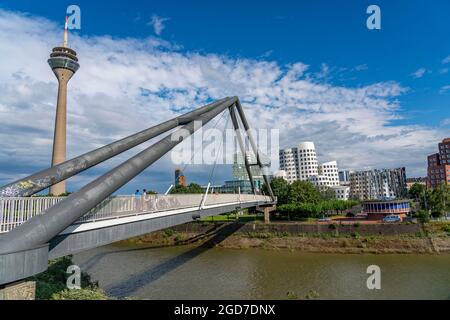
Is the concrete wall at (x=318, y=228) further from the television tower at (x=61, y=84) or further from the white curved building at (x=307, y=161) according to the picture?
the white curved building at (x=307, y=161)

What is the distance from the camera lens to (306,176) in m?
111

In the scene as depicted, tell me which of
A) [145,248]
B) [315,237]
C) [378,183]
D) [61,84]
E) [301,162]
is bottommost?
[145,248]

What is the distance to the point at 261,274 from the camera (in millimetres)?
20500

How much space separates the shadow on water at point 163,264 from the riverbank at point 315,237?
0.12m

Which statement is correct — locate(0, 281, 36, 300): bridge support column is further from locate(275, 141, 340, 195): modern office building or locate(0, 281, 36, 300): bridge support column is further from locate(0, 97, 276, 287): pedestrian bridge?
locate(275, 141, 340, 195): modern office building

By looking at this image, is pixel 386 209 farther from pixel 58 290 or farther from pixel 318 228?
pixel 58 290

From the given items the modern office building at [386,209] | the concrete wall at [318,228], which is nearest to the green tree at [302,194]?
the modern office building at [386,209]

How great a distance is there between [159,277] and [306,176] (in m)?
97.5

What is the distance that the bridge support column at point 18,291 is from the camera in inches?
220

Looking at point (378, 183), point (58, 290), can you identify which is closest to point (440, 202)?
point (58, 290)

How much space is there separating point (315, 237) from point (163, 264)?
15.9 m

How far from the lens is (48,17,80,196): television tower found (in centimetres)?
5362
